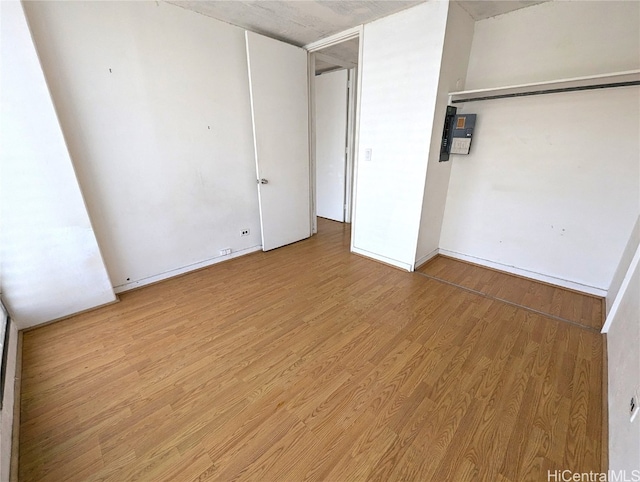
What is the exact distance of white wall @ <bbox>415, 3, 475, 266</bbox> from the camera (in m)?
2.33

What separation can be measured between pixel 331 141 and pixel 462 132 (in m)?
2.26

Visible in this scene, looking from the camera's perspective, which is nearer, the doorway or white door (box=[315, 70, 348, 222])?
the doorway

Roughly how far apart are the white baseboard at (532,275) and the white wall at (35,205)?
12.0 feet

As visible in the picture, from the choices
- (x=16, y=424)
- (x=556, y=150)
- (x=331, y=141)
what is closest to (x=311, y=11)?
(x=331, y=141)

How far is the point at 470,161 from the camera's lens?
2.90 meters

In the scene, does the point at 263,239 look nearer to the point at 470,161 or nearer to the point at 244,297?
the point at 244,297

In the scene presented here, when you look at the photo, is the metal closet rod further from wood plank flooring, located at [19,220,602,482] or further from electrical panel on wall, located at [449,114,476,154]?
wood plank flooring, located at [19,220,602,482]

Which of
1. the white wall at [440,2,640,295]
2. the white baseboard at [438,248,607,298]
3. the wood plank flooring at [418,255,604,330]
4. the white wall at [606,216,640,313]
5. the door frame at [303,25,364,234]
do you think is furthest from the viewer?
the door frame at [303,25,364,234]

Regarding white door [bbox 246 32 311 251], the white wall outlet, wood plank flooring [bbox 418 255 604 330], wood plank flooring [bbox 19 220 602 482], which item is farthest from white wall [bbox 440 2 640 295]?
white door [bbox 246 32 311 251]

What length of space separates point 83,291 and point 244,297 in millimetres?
1276

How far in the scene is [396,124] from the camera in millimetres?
2688

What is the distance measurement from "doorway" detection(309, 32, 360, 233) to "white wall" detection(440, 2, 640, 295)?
5.99ft

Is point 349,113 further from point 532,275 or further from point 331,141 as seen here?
point 532,275

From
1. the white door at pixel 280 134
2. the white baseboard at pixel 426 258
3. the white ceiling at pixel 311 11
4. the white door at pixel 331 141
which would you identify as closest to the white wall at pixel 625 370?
the white baseboard at pixel 426 258
